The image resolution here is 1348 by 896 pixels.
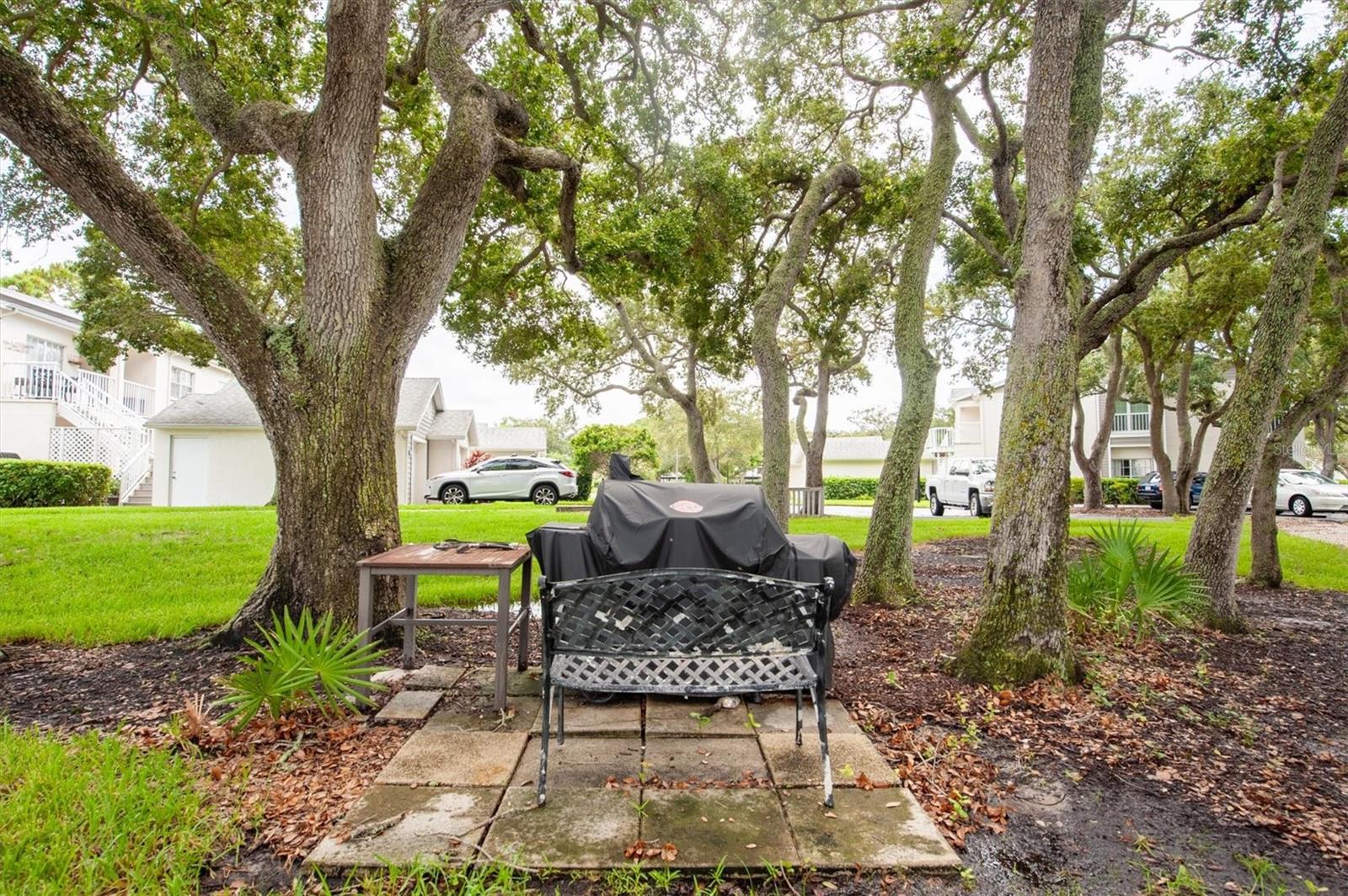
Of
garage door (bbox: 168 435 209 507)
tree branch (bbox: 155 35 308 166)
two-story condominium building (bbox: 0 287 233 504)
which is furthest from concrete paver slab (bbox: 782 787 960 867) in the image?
garage door (bbox: 168 435 209 507)

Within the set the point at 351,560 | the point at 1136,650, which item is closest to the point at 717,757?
the point at 351,560

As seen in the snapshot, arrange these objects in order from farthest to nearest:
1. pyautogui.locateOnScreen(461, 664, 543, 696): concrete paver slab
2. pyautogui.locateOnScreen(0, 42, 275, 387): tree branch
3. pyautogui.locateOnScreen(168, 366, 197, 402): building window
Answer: pyautogui.locateOnScreen(168, 366, 197, 402): building window → pyautogui.locateOnScreen(461, 664, 543, 696): concrete paver slab → pyautogui.locateOnScreen(0, 42, 275, 387): tree branch

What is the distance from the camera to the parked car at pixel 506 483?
71.7 ft

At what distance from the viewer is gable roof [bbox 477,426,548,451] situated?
4094 cm

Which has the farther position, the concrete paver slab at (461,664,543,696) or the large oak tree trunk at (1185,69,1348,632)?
the large oak tree trunk at (1185,69,1348,632)

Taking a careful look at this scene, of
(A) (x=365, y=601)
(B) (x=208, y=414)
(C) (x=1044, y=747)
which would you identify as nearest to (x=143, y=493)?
(B) (x=208, y=414)

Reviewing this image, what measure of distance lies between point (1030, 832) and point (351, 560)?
13.1 ft

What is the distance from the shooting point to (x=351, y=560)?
4.30 meters

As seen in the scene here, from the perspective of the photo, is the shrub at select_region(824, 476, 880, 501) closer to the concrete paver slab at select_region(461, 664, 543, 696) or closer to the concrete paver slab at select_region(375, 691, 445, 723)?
the concrete paver slab at select_region(461, 664, 543, 696)

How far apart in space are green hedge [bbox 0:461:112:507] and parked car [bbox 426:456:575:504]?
28.0ft

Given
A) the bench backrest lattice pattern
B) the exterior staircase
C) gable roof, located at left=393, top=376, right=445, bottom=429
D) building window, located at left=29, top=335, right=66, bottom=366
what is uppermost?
building window, located at left=29, top=335, right=66, bottom=366

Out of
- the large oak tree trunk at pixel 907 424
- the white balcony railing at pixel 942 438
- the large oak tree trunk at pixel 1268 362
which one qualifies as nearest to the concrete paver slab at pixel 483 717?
the large oak tree trunk at pixel 907 424

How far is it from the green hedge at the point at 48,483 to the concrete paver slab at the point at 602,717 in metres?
19.1

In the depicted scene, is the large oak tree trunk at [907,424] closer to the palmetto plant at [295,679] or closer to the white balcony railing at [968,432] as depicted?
the palmetto plant at [295,679]
